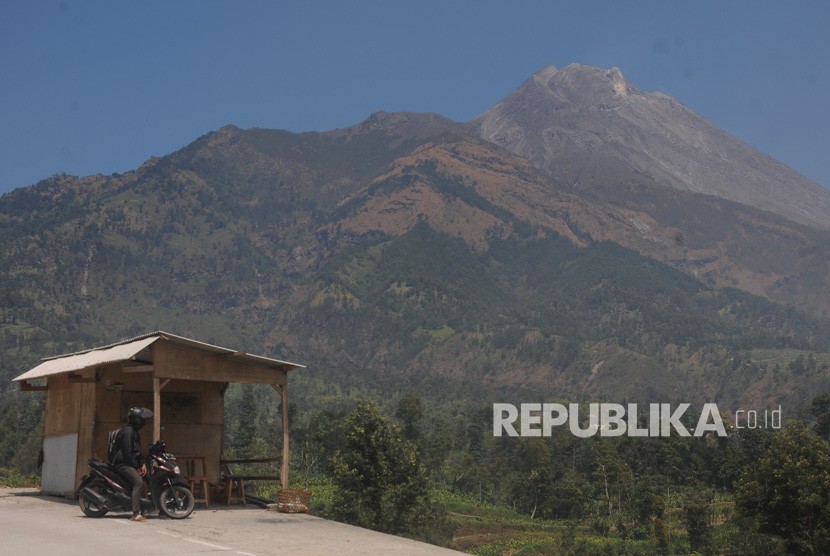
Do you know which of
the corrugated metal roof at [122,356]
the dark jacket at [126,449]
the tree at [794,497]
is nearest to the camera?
the dark jacket at [126,449]

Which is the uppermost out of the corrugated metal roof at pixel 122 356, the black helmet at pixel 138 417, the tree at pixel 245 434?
the corrugated metal roof at pixel 122 356

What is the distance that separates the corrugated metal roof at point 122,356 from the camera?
16.9 m

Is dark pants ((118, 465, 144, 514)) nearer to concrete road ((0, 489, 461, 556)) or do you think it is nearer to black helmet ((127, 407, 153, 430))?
concrete road ((0, 489, 461, 556))

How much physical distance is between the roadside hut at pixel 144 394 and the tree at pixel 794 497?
1855 centimetres

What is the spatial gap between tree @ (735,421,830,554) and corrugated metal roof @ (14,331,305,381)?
18.6 m

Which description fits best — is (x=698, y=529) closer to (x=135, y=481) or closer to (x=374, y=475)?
(x=374, y=475)

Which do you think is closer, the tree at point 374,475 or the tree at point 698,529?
the tree at point 374,475

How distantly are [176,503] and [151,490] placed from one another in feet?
1.45

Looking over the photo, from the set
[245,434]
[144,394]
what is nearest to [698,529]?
[245,434]

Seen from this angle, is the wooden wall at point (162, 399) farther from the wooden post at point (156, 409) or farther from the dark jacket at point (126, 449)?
the dark jacket at point (126, 449)

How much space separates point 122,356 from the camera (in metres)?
16.6

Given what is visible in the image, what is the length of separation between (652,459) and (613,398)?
9868cm

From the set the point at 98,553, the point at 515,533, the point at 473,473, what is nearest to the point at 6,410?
the point at 473,473

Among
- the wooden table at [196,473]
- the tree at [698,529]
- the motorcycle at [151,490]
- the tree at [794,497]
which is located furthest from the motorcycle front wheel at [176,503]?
the tree at [698,529]
